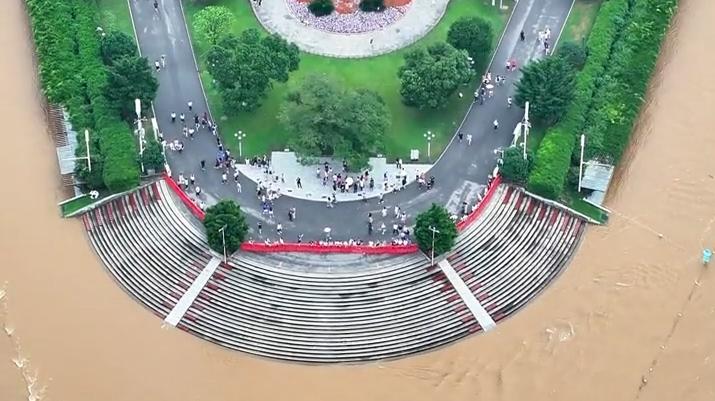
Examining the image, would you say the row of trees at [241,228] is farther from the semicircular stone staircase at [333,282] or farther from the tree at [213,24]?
the tree at [213,24]

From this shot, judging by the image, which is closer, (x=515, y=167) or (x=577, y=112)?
(x=515, y=167)

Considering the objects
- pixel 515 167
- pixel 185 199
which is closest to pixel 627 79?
pixel 515 167

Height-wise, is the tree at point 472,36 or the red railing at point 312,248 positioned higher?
the tree at point 472,36

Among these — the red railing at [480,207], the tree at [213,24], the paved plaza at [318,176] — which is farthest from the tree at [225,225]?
the tree at [213,24]

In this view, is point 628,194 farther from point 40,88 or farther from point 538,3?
point 40,88

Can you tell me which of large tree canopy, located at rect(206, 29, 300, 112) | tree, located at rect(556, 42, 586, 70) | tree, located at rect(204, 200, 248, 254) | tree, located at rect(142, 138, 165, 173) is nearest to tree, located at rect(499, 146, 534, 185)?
tree, located at rect(556, 42, 586, 70)

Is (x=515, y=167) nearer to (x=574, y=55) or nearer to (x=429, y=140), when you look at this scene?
(x=429, y=140)

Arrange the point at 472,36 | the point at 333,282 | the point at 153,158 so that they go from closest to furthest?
the point at 333,282, the point at 153,158, the point at 472,36

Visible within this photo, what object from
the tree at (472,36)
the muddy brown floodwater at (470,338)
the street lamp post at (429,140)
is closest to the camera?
the muddy brown floodwater at (470,338)
